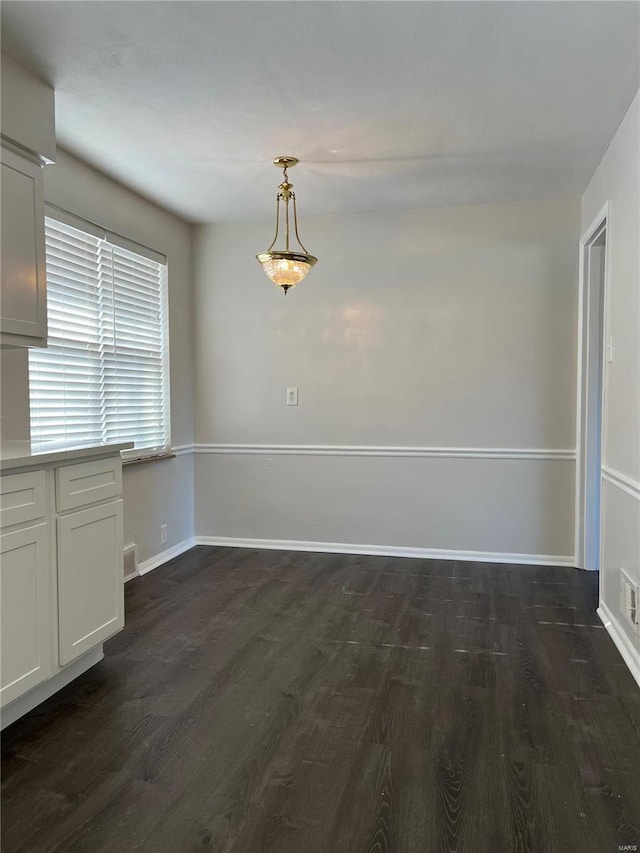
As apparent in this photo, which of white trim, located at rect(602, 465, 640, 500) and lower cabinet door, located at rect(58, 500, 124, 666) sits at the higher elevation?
white trim, located at rect(602, 465, 640, 500)

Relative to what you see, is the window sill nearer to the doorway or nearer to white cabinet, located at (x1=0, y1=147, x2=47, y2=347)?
white cabinet, located at (x1=0, y1=147, x2=47, y2=347)

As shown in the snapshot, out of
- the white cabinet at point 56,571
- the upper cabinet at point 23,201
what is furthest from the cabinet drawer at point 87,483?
the upper cabinet at point 23,201

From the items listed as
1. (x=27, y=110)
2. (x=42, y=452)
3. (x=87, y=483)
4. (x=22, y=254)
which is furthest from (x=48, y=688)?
(x=27, y=110)

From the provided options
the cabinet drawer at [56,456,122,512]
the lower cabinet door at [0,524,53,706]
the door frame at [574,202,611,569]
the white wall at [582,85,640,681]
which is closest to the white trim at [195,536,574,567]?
the door frame at [574,202,611,569]

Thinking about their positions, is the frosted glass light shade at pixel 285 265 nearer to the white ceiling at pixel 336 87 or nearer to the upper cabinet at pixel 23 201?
the white ceiling at pixel 336 87

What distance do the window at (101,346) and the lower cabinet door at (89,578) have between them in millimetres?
748

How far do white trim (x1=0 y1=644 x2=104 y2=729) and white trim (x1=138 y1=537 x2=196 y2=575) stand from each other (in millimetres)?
1294

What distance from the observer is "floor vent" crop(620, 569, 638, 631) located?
95.8 inches

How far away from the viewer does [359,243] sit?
4.19 meters

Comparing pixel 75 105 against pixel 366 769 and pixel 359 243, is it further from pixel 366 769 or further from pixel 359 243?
pixel 366 769

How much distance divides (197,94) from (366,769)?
262 centimetres

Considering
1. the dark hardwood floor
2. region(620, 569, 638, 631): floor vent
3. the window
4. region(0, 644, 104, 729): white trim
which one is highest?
the window

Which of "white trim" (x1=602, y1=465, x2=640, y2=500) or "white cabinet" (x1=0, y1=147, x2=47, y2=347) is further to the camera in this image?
"white trim" (x1=602, y1=465, x2=640, y2=500)

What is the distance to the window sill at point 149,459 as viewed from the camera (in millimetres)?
3612
